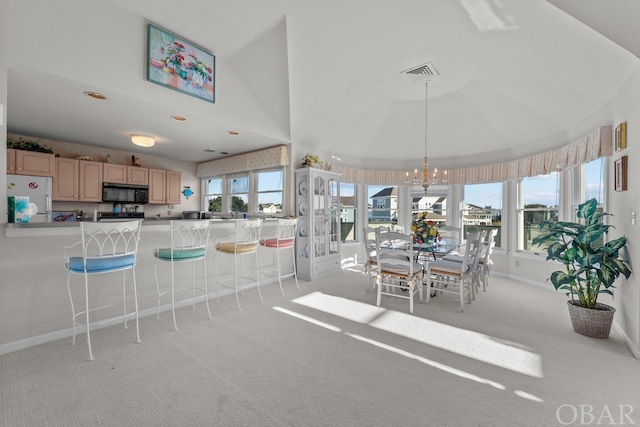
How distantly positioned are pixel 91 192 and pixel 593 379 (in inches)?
269

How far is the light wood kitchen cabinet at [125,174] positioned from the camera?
194 inches

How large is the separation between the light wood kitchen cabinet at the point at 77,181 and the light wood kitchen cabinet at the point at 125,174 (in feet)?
0.38

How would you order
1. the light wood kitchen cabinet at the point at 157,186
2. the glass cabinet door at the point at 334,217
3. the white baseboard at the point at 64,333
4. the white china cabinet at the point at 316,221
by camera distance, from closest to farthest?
the white baseboard at the point at 64,333, the white china cabinet at the point at 316,221, the glass cabinet door at the point at 334,217, the light wood kitchen cabinet at the point at 157,186

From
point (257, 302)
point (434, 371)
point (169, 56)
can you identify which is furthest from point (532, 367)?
point (169, 56)

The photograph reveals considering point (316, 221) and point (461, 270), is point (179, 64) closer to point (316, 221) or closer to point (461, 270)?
point (316, 221)

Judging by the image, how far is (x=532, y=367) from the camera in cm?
208

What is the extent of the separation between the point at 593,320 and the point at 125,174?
709 cm

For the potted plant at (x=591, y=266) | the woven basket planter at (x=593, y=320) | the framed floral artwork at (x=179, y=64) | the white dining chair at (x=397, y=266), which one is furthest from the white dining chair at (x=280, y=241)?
the woven basket planter at (x=593, y=320)

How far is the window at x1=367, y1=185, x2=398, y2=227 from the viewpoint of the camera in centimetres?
→ 633

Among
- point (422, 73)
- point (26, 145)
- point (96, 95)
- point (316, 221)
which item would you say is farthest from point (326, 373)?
point (26, 145)

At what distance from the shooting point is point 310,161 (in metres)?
4.81

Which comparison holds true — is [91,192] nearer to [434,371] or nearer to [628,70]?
[434,371]

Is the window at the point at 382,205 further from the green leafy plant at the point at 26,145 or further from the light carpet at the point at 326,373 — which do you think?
the green leafy plant at the point at 26,145

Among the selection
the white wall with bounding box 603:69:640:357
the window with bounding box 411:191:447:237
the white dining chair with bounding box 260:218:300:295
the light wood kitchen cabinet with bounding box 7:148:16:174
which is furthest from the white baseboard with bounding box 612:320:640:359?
the light wood kitchen cabinet with bounding box 7:148:16:174
